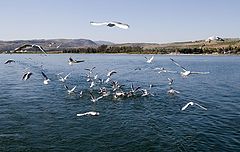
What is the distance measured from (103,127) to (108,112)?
14.9 ft

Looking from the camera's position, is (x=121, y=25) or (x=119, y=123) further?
(x=119, y=123)

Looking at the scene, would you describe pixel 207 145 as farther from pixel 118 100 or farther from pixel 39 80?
pixel 39 80

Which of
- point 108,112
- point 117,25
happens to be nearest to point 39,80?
point 108,112

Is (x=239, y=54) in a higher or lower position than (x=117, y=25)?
lower

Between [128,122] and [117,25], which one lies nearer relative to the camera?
[117,25]

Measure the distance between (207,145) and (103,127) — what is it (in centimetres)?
706

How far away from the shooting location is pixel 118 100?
3356 cm

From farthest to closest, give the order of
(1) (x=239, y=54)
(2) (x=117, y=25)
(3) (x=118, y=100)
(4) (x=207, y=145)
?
(1) (x=239, y=54)
(3) (x=118, y=100)
(4) (x=207, y=145)
(2) (x=117, y=25)

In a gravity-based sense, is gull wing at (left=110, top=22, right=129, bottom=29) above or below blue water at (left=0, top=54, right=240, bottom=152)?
above

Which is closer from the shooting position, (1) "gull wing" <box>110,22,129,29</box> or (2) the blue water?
(1) "gull wing" <box>110,22,129,29</box>

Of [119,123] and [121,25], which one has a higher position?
[121,25]

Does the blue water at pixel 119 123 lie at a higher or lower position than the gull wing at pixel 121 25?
lower

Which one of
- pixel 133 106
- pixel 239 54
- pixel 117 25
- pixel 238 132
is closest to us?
pixel 117 25

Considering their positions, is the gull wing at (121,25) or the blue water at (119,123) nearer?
the gull wing at (121,25)
